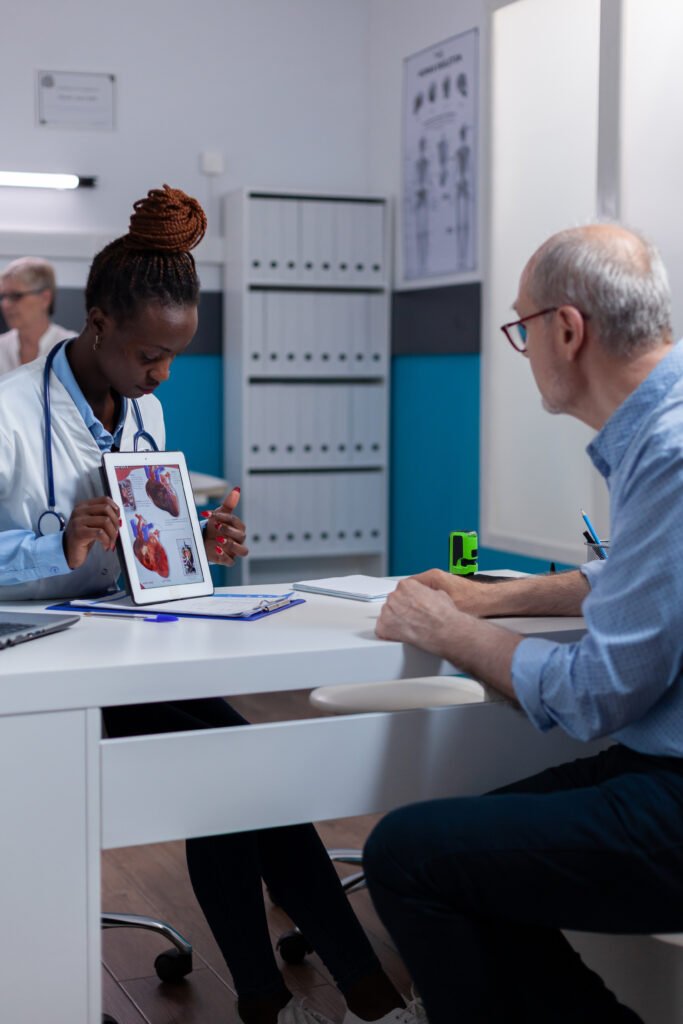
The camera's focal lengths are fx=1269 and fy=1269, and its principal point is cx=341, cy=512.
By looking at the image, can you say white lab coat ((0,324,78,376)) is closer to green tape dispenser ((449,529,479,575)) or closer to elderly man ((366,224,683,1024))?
green tape dispenser ((449,529,479,575))

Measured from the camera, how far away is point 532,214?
11.8 ft

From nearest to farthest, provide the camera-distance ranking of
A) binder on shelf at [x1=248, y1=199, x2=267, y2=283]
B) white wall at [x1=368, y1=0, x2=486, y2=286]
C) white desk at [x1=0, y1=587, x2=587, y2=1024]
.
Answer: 1. white desk at [x1=0, y1=587, x2=587, y2=1024]
2. white wall at [x1=368, y1=0, x2=486, y2=286]
3. binder on shelf at [x1=248, y1=199, x2=267, y2=283]

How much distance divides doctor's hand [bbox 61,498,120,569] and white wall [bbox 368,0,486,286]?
9.55 ft

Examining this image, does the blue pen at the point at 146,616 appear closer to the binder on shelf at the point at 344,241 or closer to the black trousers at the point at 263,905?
the black trousers at the point at 263,905

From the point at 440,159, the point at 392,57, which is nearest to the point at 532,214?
the point at 440,159

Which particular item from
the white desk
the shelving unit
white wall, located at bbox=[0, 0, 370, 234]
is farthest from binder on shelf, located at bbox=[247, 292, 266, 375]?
the white desk

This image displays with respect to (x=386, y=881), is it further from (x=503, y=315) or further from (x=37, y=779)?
(x=503, y=315)

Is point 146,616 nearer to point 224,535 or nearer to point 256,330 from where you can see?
point 224,535

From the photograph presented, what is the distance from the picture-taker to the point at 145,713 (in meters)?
2.04

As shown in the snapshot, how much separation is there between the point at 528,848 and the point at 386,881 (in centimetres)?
17

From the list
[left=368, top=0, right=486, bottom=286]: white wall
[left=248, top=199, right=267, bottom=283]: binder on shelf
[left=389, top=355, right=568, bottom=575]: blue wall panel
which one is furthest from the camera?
[left=248, top=199, right=267, bottom=283]: binder on shelf

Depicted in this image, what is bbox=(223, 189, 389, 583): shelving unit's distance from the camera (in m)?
4.71

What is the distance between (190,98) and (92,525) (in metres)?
3.43

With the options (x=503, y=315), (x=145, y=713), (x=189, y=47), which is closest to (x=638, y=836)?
Answer: (x=145, y=713)
